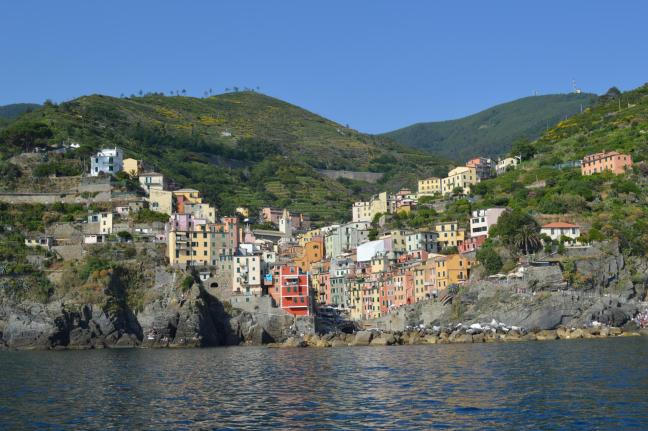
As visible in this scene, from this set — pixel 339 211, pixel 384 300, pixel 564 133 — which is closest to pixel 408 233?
pixel 384 300

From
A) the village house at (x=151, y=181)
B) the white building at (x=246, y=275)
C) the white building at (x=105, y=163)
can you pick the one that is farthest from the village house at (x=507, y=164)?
the white building at (x=246, y=275)

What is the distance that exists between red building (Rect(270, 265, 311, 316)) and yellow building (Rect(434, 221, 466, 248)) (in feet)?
69.8

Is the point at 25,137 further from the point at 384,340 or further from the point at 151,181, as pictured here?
the point at 384,340

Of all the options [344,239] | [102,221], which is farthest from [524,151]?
[102,221]

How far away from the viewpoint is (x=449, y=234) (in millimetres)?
115375

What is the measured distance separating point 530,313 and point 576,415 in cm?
5250

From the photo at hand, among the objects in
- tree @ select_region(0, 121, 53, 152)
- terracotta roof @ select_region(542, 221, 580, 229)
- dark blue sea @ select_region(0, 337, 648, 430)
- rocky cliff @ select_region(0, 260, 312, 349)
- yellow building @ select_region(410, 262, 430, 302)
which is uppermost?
tree @ select_region(0, 121, 53, 152)

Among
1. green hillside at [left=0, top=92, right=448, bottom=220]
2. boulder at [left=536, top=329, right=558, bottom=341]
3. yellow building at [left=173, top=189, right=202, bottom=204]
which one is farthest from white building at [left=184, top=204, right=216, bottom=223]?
boulder at [left=536, top=329, right=558, bottom=341]

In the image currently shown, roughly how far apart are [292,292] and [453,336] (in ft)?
66.5

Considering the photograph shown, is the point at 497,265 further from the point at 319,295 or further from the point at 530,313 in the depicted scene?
the point at 319,295

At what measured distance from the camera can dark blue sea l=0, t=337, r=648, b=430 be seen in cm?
3834

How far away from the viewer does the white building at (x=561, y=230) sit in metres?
102

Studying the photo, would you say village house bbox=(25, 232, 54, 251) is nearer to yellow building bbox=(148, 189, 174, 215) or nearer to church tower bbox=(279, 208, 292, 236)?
yellow building bbox=(148, 189, 174, 215)

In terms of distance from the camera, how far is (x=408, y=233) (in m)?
118
